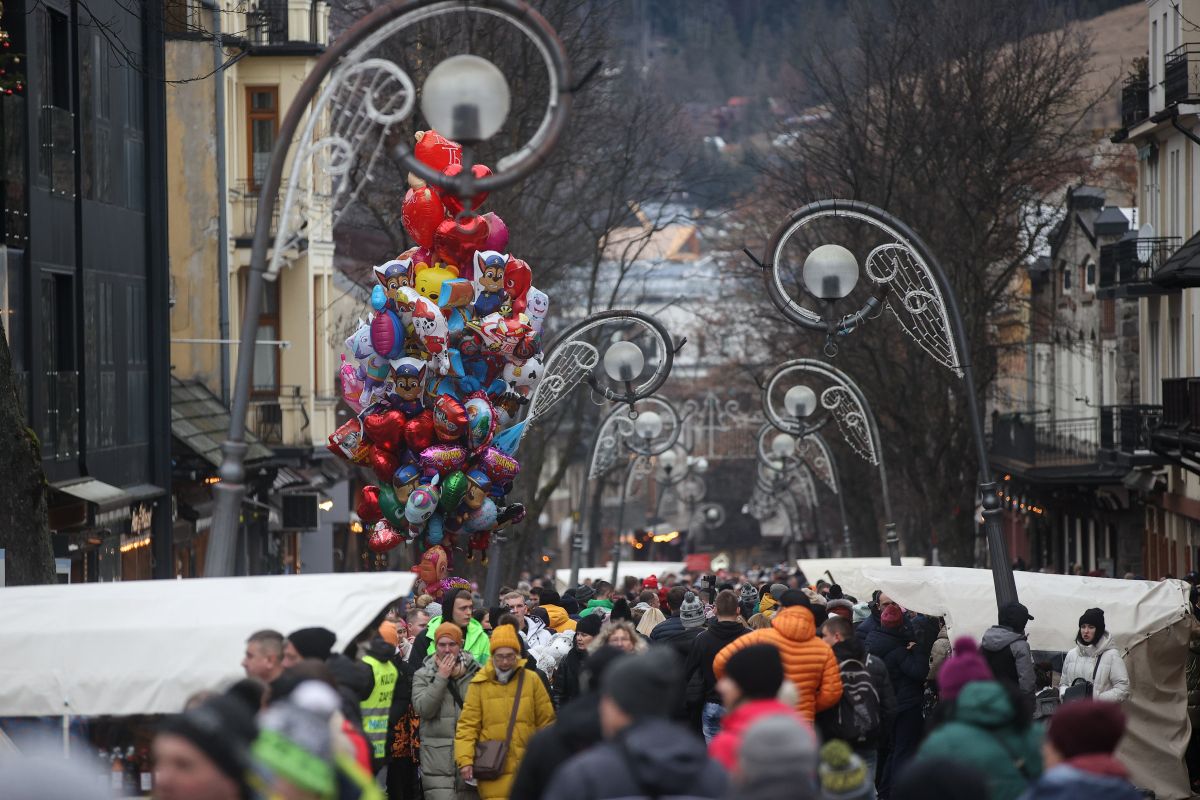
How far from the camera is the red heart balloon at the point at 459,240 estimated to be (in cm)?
2123

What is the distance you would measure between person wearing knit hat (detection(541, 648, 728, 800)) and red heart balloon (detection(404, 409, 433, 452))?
43.4 ft

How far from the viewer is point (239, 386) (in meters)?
13.3

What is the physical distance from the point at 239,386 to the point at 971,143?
28.0 meters

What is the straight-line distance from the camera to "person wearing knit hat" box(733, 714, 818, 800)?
7254 millimetres

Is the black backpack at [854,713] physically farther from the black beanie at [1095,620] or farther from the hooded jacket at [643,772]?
the hooded jacket at [643,772]

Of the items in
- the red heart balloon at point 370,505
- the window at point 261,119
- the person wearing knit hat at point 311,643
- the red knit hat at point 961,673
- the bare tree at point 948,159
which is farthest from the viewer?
the bare tree at point 948,159

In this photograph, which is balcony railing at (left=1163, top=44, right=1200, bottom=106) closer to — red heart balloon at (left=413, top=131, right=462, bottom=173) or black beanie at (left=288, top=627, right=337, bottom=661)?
red heart balloon at (left=413, top=131, right=462, bottom=173)

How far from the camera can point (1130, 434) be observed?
129 feet

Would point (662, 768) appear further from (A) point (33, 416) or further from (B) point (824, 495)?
(B) point (824, 495)

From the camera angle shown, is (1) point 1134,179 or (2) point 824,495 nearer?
(1) point 1134,179

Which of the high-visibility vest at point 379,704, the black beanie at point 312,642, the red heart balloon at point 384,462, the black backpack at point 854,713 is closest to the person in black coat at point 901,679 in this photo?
the black backpack at point 854,713

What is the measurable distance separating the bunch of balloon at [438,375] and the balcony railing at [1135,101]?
20.9 meters

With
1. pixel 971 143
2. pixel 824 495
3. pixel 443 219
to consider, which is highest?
pixel 971 143

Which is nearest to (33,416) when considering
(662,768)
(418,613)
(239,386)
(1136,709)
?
(418,613)
